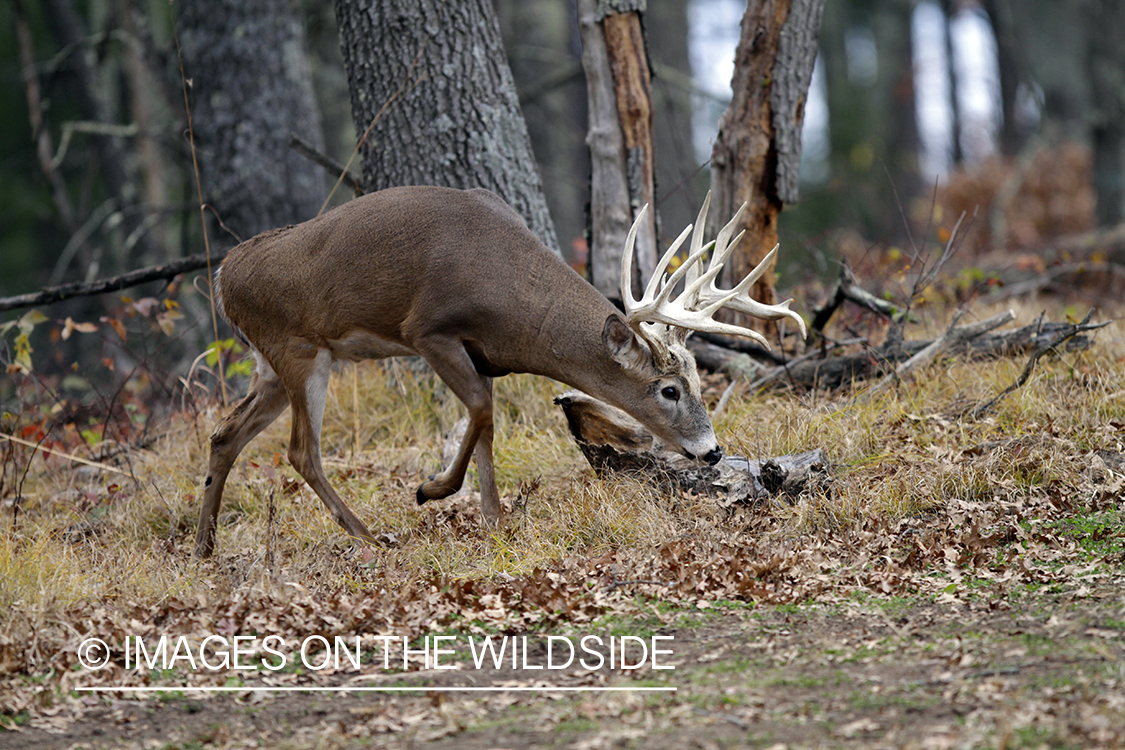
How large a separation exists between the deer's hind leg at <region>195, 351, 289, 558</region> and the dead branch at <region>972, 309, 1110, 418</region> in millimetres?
3673

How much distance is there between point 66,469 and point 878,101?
25.8 meters

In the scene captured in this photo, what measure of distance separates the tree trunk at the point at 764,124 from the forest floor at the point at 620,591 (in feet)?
3.95

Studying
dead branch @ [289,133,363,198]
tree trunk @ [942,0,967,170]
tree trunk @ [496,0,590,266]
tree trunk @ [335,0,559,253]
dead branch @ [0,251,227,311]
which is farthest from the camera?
tree trunk @ [942,0,967,170]

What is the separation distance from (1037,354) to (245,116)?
20.4 ft

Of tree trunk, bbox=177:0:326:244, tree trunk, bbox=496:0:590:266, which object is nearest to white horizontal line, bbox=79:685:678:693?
tree trunk, bbox=177:0:326:244

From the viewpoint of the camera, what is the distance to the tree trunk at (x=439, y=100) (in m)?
7.01

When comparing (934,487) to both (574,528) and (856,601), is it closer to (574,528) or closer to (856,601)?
(856,601)

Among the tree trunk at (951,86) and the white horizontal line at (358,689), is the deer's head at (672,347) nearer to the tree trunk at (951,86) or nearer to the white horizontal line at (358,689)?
the white horizontal line at (358,689)

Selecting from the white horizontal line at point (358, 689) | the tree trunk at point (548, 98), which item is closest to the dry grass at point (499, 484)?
the white horizontal line at point (358, 689)

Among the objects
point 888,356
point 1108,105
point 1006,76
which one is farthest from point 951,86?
point 888,356

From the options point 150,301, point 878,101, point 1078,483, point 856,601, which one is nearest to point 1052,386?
point 1078,483

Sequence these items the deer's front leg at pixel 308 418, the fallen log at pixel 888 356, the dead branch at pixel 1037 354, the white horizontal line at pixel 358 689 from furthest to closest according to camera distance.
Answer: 1. the fallen log at pixel 888 356
2. the dead branch at pixel 1037 354
3. the deer's front leg at pixel 308 418
4. the white horizontal line at pixel 358 689

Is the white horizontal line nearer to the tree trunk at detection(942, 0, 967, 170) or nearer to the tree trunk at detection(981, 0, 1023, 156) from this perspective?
the tree trunk at detection(981, 0, 1023, 156)

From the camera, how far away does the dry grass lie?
16.2 ft
